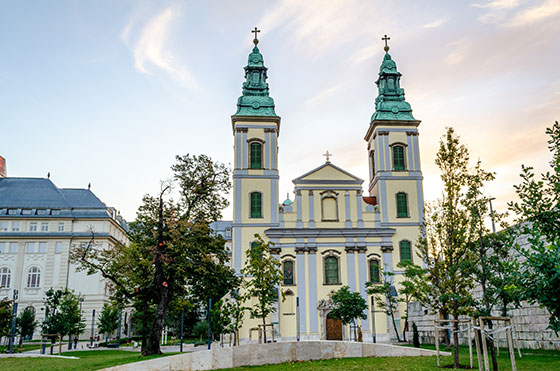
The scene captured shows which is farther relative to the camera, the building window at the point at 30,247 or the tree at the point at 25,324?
the building window at the point at 30,247

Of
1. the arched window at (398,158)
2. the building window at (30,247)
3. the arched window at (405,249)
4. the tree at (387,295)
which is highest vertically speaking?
the arched window at (398,158)

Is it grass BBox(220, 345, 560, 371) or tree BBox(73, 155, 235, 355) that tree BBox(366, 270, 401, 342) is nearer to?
tree BBox(73, 155, 235, 355)

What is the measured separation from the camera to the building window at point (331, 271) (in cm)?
3941

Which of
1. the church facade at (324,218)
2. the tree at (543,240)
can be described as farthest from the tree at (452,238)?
the church facade at (324,218)

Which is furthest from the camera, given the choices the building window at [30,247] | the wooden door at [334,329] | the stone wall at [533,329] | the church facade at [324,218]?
the building window at [30,247]

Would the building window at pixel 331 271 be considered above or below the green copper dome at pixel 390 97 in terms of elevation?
below

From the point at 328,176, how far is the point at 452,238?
25.0 m

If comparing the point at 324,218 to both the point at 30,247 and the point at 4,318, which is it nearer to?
the point at 4,318

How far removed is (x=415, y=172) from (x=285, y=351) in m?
A: 27.6

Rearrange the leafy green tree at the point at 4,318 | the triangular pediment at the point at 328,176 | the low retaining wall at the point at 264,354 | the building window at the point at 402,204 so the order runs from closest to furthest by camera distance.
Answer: the low retaining wall at the point at 264,354, the leafy green tree at the point at 4,318, the triangular pediment at the point at 328,176, the building window at the point at 402,204

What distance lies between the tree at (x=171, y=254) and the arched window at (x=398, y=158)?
18433mm

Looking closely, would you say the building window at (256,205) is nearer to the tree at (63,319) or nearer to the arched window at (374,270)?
the arched window at (374,270)

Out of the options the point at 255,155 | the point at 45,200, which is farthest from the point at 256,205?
the point at 45,200

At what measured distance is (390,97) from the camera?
147 feet
